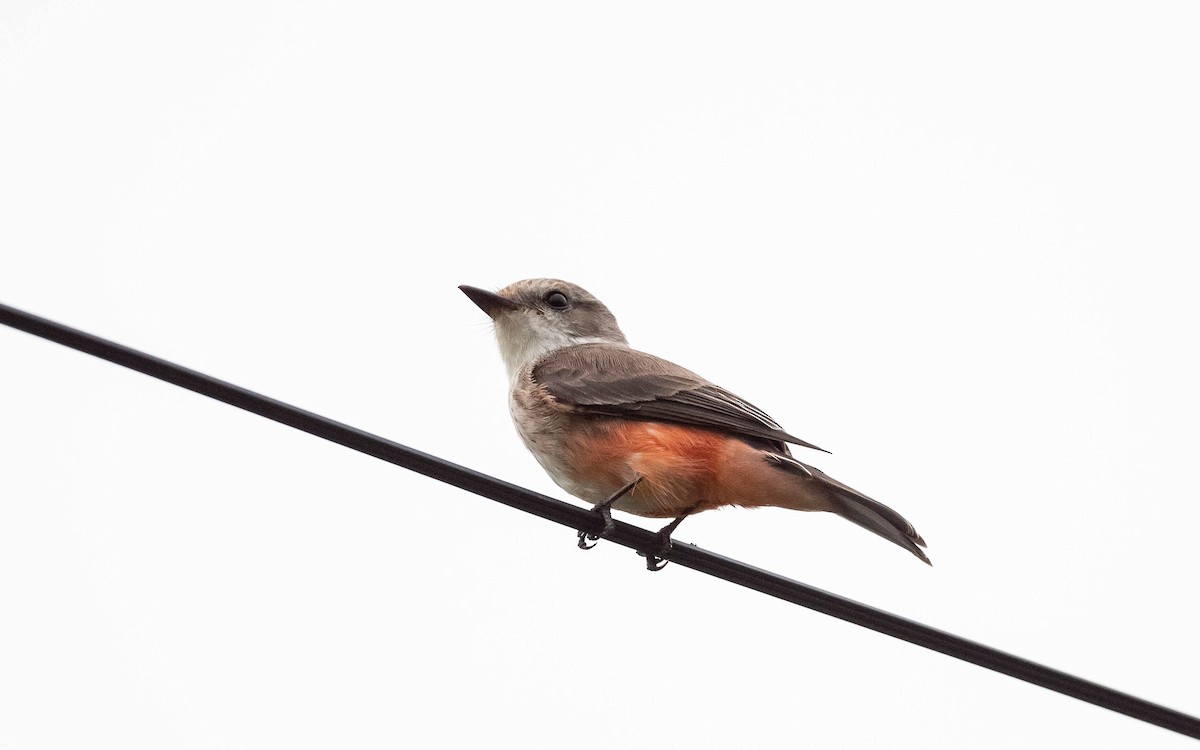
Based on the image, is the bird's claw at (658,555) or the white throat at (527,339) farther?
the white throat at (527,339)

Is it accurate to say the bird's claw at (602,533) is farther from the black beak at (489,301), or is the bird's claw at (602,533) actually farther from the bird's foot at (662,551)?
the black beak at (489,301)

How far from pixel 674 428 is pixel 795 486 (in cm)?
71

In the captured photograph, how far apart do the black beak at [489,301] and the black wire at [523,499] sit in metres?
3.60

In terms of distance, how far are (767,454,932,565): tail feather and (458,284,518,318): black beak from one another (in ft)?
8.32

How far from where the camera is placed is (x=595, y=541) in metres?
6.10

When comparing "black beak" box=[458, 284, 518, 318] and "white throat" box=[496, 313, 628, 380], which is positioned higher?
"black beak" box=[458, 284, 518, 318]

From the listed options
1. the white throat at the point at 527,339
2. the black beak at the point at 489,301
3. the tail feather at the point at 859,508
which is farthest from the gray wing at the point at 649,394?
the black beak at the point at 489,301

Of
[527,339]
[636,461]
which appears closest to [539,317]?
[527,339]

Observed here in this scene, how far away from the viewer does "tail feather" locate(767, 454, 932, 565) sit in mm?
5730

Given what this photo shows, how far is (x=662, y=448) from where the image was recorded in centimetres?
640

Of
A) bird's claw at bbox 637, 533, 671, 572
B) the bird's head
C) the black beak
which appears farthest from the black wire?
the black beak

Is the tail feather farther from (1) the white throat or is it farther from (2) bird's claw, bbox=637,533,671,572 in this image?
(1) the white throat

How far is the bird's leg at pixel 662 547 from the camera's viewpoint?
568 centimetres

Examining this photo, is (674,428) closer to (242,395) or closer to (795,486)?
(795,486)
